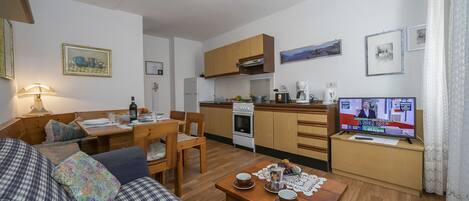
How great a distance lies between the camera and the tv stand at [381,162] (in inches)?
Answer: 75.1

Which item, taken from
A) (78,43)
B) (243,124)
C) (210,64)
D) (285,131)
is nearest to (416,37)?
(285,131)

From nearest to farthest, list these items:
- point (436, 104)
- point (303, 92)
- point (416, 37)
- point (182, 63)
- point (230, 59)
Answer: point (436, 104) → point (416, 37) → point (303, 92) → point (230, 59) → point (182, 63)

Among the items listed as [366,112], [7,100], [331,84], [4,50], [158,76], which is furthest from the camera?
[158,76]

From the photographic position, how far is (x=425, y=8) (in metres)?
2.18

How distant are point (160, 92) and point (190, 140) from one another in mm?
2899

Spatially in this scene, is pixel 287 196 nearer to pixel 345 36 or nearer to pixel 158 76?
pixel 345 36

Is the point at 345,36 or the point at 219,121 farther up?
the point at 345,36

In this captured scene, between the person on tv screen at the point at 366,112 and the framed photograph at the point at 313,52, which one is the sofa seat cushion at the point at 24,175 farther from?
the framed photograph at the point at 313,52

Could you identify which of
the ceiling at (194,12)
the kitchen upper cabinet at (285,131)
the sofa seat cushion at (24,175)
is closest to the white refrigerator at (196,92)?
the ceiling at (194,12)

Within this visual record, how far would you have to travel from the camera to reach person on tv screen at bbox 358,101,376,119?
2332 mm

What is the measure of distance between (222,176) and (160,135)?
1074 mm

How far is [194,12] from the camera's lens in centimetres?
352

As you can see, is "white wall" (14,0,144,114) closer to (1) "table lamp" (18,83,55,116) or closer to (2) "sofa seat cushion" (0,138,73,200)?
(1) "table lamp" (18,83,55,116)

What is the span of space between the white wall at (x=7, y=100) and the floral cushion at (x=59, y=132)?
1.16 ft
